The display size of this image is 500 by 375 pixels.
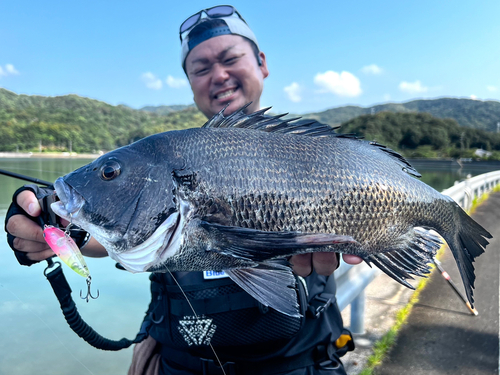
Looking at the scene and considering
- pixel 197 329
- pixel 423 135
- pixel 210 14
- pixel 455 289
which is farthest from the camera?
pixel 423 135

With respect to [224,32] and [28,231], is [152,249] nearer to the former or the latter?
[28,231]

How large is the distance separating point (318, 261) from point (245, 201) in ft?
2.20

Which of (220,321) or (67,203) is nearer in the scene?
(67,203)

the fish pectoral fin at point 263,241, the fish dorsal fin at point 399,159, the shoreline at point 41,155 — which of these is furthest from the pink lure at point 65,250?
the shoreline at point 41,155

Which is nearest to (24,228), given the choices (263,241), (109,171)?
(109,171)

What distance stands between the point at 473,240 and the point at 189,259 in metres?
1.71

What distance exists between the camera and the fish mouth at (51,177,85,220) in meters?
1.36

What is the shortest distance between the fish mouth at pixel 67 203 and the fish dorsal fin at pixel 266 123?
26.4 inches

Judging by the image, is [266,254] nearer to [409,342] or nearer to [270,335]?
[270,335]

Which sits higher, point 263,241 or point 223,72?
point 223,72

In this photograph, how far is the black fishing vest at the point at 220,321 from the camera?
1922mm

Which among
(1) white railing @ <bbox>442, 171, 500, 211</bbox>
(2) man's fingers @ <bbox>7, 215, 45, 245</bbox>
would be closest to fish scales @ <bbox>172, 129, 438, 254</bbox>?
(2) man's fingers @ <bbox>7, 215, 45, 245</bbox>

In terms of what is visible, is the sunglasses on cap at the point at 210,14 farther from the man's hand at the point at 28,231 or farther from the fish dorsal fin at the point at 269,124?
the man's hand at the point at 28,231

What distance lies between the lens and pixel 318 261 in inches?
71.2
